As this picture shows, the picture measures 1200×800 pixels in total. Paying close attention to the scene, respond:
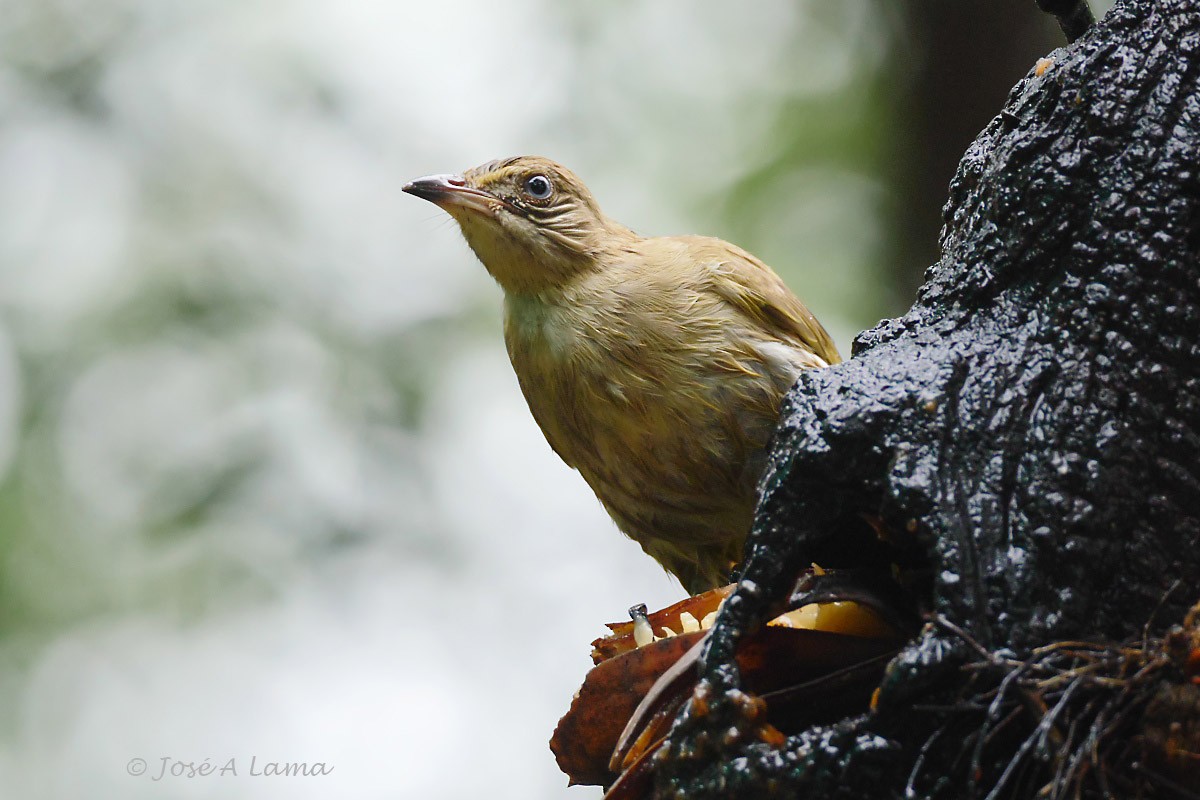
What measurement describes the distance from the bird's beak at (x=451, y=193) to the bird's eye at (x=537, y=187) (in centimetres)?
13

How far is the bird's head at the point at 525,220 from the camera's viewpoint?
3.82m

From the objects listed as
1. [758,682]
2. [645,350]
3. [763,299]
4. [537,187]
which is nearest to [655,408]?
[645,350]

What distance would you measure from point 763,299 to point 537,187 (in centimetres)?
91

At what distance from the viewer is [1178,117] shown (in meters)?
1.88

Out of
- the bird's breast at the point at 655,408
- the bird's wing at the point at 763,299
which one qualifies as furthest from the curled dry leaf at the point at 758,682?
the bird's wing at the point at 763,299

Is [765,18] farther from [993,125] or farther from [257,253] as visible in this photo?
[993,125]

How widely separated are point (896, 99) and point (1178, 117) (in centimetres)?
385

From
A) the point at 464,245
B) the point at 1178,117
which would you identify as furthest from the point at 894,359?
the point at 464,245

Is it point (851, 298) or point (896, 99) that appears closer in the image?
point (896, 99)

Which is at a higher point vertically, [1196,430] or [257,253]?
[257,253]

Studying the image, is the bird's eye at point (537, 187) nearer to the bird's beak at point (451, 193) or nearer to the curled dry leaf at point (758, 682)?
the bird's beak at point (451, 193)

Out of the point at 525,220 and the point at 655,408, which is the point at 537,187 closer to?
the point at 525,220

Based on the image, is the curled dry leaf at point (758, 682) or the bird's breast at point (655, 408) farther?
the bird's breast at point (655, 408)

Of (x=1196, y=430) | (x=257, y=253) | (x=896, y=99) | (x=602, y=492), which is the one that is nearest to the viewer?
(x=1196, y=430)
